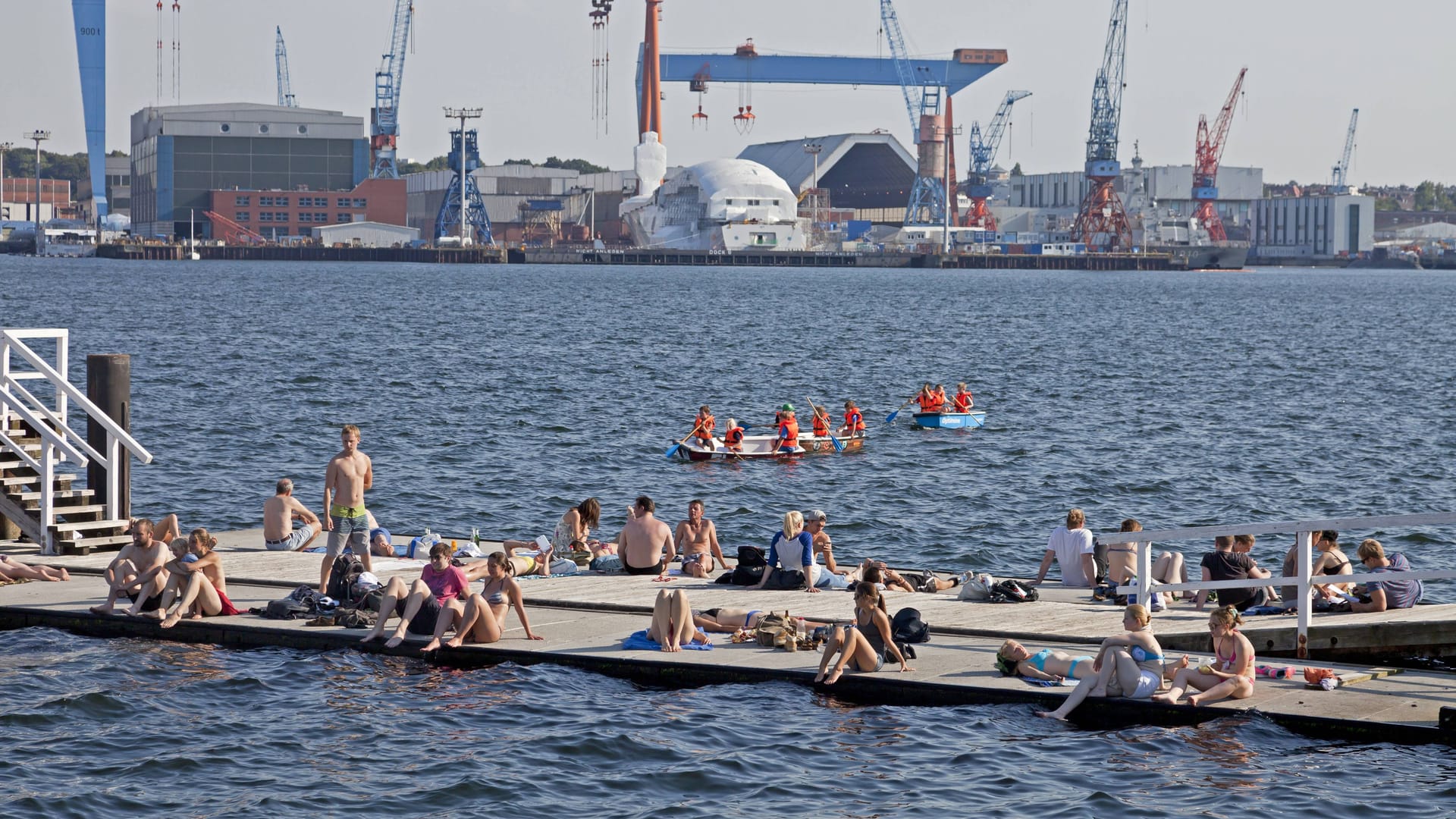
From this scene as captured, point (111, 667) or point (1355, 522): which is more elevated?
point (1355, 522)

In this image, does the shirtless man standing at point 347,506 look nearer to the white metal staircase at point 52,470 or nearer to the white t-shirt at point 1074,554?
the white metal staircase at point 52,470

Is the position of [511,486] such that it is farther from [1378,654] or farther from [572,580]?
[1378,654]

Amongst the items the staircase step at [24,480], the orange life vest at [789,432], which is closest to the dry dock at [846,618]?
the staircase step at [24,480]

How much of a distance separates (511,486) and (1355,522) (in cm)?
2122

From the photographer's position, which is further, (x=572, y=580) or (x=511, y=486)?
(x=511, y=486)

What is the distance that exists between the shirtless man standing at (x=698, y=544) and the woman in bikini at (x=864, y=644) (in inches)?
175

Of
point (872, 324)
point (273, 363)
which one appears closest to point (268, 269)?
point (872, 324)

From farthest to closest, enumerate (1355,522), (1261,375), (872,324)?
(872,324), (1261,375), (1355,522)

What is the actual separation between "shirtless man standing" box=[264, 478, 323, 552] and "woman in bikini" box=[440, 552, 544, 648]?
220 inches

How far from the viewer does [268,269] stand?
617ft

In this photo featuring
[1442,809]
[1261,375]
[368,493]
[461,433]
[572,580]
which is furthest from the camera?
[1261,375]

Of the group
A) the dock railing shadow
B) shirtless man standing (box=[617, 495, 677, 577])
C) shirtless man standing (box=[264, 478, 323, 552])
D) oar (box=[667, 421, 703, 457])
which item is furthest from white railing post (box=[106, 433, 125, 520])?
oar (box=[667, 421, 703, 457])

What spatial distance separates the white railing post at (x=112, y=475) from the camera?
2228 centimetres

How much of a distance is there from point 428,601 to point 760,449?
22.6 metres
